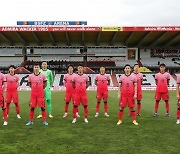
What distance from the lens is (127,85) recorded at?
1001 cm

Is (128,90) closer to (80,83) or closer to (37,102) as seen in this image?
(80,83)

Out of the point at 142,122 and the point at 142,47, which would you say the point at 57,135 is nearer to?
the point at 142,122

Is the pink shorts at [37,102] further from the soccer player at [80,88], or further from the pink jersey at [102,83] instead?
the pink jersey at [102,83]

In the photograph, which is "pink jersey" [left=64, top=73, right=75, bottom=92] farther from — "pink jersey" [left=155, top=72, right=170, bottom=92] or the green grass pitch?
"pink jersey" [left=155, top=72, right=170, bottom=92]

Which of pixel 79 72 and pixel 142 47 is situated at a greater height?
pixel 142 47

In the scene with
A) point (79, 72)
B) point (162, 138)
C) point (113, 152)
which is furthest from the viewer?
point (79, 72)

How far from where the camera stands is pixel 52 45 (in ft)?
155

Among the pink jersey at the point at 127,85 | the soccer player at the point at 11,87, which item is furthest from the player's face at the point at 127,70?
the soccer player at the point at 11,87

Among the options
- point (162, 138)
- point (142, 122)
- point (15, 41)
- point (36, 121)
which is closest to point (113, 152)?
point (162, 138)

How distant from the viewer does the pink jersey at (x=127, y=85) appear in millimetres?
9961

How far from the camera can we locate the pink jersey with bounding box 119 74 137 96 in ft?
32.7

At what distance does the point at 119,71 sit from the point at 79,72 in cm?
3558

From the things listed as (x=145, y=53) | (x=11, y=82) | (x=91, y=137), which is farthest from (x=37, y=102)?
(x=145, y=53)

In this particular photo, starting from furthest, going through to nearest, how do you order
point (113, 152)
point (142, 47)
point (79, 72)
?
1. point (142, 47)
2. point (79, 72)
3. point (113, 152)
